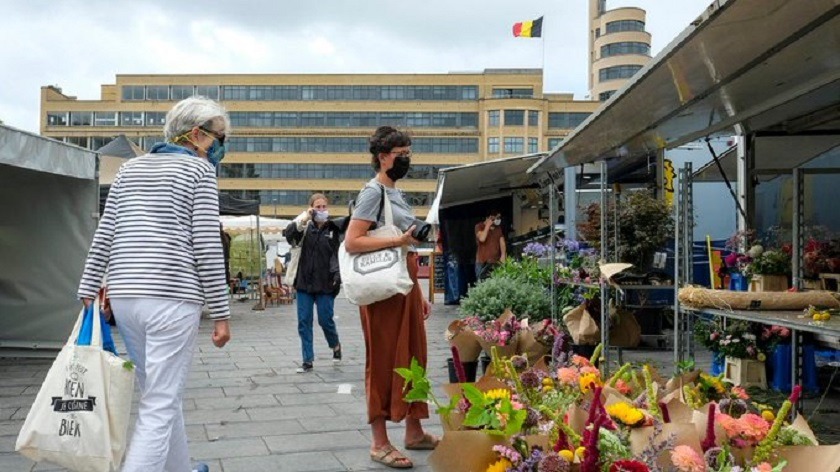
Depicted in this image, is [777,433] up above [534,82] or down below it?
below

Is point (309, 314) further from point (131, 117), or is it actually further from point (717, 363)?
point (131, 117)

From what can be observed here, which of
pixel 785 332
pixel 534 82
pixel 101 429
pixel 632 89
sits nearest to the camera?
pixel 101 429

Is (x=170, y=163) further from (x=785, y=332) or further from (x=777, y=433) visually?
(x=785, y=332)

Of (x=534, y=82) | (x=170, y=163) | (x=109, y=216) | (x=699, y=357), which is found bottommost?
(x=699, y=357)

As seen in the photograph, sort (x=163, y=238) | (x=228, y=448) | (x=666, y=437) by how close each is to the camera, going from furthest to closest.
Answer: (x=228, y=448), (x=163, y=238), (x=666, y=437)

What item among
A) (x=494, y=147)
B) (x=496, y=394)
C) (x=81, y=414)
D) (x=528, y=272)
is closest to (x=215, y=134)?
(x=81, y=414)

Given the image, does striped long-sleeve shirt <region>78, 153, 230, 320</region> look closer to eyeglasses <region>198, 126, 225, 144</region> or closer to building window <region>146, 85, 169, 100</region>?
eyeglasses <region>198, 126, 225, 144</region>

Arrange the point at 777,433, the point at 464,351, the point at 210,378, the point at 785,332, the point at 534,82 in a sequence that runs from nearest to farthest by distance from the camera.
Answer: the point at 777,433
the point at 464,351
the point at 785,332
the point at 210,378
the point at 534,82

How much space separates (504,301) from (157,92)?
88.9 m

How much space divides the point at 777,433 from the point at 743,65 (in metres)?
2.06

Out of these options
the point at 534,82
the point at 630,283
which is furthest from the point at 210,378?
the point at 534,82

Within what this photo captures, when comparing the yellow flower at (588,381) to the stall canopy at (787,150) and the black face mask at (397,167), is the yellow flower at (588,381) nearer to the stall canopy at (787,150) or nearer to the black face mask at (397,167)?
the black face mask at (397,167)

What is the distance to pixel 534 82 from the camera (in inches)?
3536

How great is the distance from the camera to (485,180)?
45.9 feet
